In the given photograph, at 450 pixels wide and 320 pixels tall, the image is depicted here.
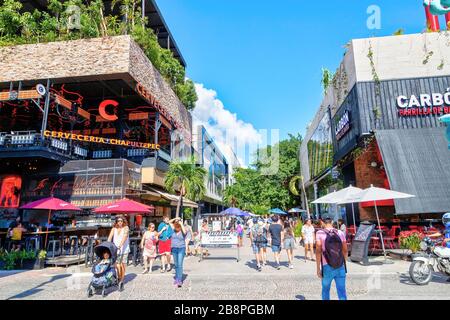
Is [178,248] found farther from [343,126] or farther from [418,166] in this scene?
[343,126]

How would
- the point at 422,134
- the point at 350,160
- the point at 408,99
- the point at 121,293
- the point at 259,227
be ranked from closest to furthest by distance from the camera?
the point at 121,293
the point at 259,227
the point at 422,134
the point at 408,99
the point at 350,160

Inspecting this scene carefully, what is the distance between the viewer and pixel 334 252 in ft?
15.1

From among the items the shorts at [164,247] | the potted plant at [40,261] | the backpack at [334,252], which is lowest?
the potted plant at [40,261]

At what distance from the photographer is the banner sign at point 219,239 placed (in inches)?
460

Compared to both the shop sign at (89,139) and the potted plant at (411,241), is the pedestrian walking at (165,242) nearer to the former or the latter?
the potted plant at (411,241)

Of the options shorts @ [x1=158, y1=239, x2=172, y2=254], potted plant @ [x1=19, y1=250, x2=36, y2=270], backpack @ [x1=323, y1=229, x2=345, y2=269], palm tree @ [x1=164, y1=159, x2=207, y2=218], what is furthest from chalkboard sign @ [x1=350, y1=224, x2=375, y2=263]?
palm tree @ [x1=164, y1=159, x2=207, y2=218]

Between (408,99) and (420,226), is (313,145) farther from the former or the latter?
(420,226)

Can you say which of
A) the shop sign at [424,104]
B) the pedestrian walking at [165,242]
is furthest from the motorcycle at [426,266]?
the shop sign at [424,104]

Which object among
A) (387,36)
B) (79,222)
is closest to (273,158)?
(387,36)

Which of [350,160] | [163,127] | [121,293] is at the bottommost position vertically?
[121,293]

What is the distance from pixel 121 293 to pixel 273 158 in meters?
39.4

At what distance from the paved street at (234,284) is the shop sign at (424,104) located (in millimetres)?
8615

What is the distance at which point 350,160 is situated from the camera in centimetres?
1784

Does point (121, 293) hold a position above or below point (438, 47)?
below
